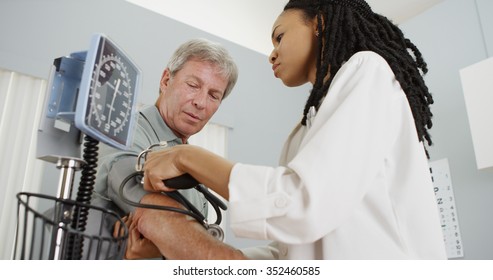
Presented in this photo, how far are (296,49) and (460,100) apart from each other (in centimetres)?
211

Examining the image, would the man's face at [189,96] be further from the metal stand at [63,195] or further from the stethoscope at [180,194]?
the metal stand at [63,195]

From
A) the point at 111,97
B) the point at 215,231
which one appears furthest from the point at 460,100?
the point at 111,97

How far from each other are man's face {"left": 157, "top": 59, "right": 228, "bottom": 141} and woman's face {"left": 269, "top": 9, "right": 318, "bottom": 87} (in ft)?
1.54

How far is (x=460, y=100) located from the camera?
2.79 m

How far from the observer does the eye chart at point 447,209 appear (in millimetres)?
2660

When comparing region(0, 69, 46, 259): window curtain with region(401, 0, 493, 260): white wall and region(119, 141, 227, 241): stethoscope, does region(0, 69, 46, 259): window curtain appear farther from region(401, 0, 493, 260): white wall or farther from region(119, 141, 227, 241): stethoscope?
region(401, 0, 493, 260): white wall

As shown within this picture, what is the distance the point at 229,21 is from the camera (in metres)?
3.58

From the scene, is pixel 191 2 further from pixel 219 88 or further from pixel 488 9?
pixel 488 9

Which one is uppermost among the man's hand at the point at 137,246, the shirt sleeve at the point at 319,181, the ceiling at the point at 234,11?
the ceiling at the point at 234,11

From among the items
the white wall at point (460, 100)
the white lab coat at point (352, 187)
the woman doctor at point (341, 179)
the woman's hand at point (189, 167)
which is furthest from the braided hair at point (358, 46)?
the white wall at point (460, 100)

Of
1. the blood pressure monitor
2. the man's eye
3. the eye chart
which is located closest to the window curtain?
the man's eye

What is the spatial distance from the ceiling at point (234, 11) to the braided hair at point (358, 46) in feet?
7.85

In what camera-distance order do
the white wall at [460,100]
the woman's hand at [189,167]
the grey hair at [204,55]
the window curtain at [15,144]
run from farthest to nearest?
1. the white wall at [460,100]
2. the window curtain at [15,144]
3. the grey hair at [204,55]
4. the woman's hand at [189,167]

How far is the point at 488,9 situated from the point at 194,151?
276 centimetres
